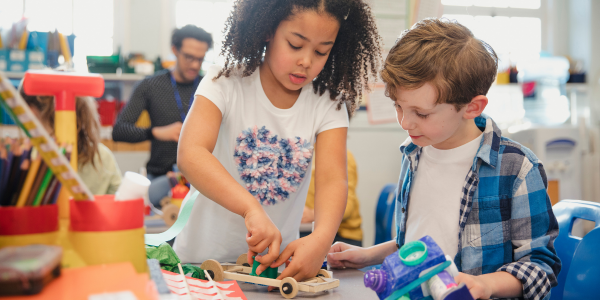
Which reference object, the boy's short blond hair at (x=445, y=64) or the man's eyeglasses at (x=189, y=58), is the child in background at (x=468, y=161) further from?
the man's eyeglasses at (x=189, y=58)

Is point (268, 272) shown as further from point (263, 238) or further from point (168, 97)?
point (168, 97)

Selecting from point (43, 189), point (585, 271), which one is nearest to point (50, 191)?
point (43, 189)

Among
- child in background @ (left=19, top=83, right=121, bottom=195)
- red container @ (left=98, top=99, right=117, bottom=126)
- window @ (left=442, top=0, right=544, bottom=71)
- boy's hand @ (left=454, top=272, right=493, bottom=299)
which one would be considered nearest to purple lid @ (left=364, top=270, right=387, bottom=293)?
boy's hand @ (left=454, top=272, right=493, bottom=299)

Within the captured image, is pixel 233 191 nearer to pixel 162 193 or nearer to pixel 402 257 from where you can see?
pixel 402 257

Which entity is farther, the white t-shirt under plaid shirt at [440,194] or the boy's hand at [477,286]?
the white t-shirt under plaid shirt at [440,194]

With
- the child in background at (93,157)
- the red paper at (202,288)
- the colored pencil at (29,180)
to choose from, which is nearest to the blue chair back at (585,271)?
the red paper at (202,288)

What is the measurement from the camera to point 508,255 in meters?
0.79

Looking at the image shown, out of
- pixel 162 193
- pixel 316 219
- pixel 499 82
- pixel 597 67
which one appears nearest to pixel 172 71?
pixel 162 193

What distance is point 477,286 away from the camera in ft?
1.98

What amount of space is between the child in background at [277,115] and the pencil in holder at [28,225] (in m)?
0.34

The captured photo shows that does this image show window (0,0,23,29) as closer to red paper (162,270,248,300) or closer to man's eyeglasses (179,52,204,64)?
red paper (162,270,248,300)

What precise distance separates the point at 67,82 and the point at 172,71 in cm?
212

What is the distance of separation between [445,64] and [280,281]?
0.45 m

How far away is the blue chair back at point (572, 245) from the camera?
34.5 inches
